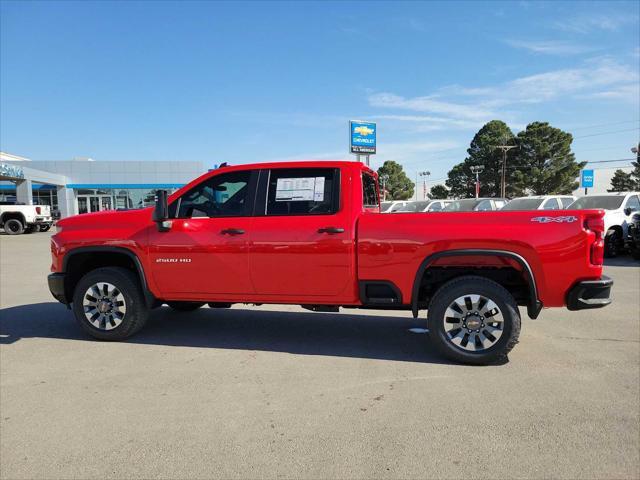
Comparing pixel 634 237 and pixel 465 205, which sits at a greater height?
pixel 465 205

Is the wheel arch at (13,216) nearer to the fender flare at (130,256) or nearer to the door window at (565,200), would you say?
the fender flare at (130,256)

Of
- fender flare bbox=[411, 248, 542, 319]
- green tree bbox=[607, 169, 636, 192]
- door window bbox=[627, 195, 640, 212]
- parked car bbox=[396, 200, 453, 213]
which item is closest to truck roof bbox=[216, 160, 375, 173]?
fender flare bbox=[411, 248, 542, 319]

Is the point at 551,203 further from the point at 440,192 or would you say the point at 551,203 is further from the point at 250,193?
the point at 440,192

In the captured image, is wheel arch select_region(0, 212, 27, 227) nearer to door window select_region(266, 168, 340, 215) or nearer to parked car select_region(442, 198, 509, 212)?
parked car select_region(442, 198, 509, 212)

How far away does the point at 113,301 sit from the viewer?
5.14m

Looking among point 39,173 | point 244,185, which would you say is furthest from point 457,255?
point 39,173

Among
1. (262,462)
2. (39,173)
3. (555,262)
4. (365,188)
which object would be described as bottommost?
(262,462)

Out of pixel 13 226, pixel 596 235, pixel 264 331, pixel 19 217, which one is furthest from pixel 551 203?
pixel 13 226

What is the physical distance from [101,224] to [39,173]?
3672 centimetres

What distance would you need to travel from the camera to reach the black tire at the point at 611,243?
12531 mm

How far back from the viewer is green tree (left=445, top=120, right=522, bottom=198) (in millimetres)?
60875

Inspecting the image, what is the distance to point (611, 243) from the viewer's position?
496 inches

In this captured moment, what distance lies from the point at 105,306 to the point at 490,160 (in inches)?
2499

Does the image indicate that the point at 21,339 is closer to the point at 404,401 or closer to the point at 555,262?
the point at 404,401
